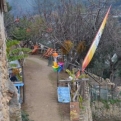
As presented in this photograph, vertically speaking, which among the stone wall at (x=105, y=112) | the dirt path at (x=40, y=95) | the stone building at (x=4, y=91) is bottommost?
the stone wall at (x=105, y=112)

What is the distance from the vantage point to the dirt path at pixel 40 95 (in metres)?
14.4

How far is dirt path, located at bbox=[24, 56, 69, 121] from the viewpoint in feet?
47.3

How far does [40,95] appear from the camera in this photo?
1655cm

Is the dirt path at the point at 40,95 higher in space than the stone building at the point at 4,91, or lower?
lower

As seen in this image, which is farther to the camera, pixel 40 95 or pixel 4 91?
pixel 40 95

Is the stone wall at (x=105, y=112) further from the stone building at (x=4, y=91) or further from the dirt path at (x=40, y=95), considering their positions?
the stone building at (x=4, y=91)

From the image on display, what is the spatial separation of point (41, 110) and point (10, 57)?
2.71 metres

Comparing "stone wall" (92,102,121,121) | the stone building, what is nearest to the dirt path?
"stone wall" (92,102,121,121)

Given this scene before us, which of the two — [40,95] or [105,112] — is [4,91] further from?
[105,112]

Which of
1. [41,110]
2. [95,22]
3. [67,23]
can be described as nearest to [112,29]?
[95,22]

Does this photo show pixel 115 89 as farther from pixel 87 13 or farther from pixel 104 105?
pixel 87 13

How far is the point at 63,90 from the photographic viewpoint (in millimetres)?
15992

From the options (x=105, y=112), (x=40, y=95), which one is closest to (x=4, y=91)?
(x=40, y=95)

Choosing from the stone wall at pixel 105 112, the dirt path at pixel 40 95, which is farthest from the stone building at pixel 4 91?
the stone wall at pixel 105 112
